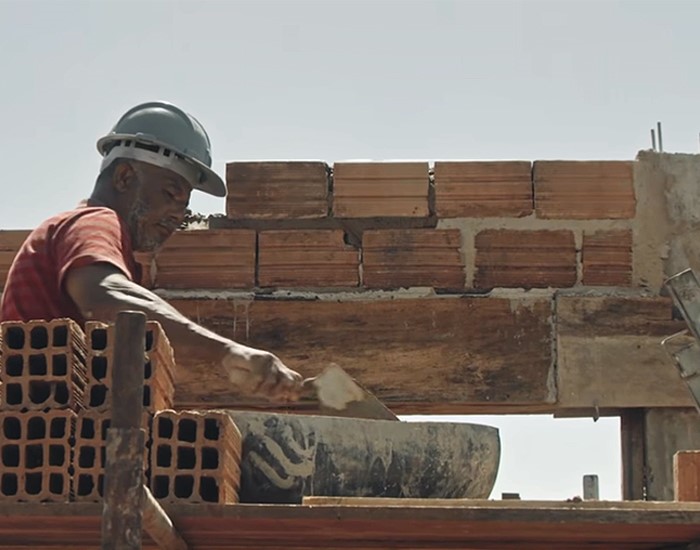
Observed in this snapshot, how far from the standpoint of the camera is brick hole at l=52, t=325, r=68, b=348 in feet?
10.1

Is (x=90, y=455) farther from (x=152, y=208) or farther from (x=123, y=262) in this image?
(x=152, y=208)

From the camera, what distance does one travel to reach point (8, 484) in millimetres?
3004

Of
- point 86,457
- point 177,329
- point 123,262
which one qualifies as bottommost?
point 86,457

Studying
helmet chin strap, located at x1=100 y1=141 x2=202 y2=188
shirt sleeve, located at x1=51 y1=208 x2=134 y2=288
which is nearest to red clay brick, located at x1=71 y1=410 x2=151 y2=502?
shirt sleeve, located at x1=51 y1=208 x2=134 y2=288

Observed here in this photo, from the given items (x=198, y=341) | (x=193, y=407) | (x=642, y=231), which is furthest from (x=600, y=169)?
(x=198, y=341)

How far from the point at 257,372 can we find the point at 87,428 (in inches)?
23.6

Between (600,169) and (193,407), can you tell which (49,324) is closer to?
(193,407)

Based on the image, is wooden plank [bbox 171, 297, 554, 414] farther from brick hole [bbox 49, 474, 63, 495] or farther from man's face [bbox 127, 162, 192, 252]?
brick hole [bbox 49, 474, 63, 495]

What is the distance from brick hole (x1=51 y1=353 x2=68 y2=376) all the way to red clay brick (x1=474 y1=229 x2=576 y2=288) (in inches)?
111

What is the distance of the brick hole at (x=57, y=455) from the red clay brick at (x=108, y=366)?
0.11m

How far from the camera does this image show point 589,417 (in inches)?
222

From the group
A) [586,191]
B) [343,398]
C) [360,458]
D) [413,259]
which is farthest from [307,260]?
[360,458]

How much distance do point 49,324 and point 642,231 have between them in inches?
126

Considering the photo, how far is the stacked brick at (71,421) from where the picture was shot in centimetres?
300
